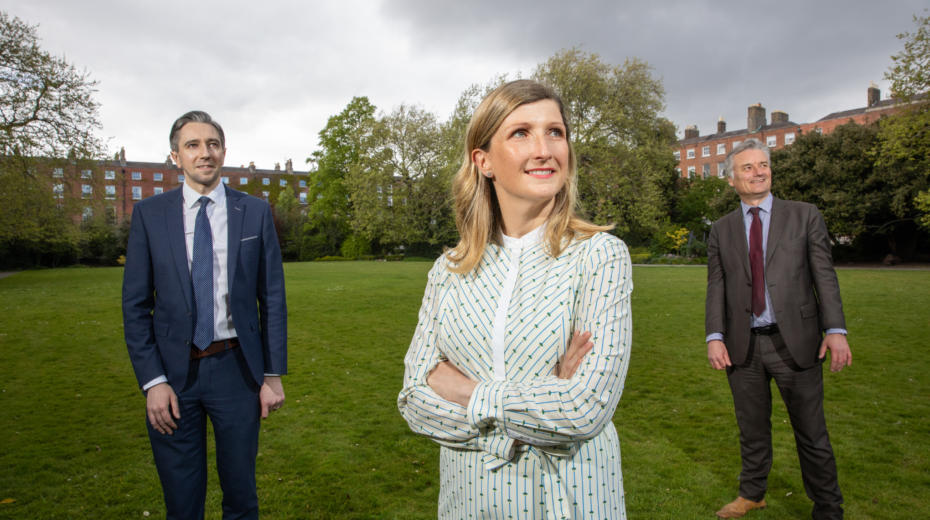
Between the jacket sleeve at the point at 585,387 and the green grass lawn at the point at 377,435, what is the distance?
340 cm

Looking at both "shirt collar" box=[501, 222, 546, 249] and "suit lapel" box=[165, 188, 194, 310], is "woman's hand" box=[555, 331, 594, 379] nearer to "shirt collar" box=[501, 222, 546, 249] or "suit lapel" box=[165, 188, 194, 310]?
"shirt collar" box=[501, 222, 546, 249]

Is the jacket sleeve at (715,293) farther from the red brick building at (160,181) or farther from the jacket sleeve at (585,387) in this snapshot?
the red brick building at (160,181)

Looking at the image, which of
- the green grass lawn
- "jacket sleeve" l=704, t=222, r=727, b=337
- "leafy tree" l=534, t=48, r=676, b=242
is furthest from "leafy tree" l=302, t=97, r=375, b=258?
"jacket sleeve" l=704, t=222, r=727, b=337

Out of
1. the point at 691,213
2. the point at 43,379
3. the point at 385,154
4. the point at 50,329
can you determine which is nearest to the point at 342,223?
the point at 385,154

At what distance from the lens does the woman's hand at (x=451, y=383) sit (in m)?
1.86

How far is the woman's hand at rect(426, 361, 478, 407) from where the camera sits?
1862 millimetres

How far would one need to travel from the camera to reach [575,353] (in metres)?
1.79

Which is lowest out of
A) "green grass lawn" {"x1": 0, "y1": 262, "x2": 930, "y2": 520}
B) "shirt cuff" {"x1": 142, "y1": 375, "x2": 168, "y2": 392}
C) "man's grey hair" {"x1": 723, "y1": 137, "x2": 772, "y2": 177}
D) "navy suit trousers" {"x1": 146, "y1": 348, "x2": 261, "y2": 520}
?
"green grass lawn" {"x1": 0, "y1": 262, "x2": 930, "y2": 520}

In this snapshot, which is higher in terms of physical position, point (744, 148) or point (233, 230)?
point (744, 148)

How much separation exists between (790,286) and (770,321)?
11.5 inches

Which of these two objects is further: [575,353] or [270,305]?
[270,305]

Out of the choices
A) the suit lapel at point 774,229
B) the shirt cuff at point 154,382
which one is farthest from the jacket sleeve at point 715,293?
the shirt cuff at point 154,382

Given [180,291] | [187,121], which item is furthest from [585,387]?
[187,121]

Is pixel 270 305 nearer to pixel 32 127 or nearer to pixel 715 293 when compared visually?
pixel 715 293
